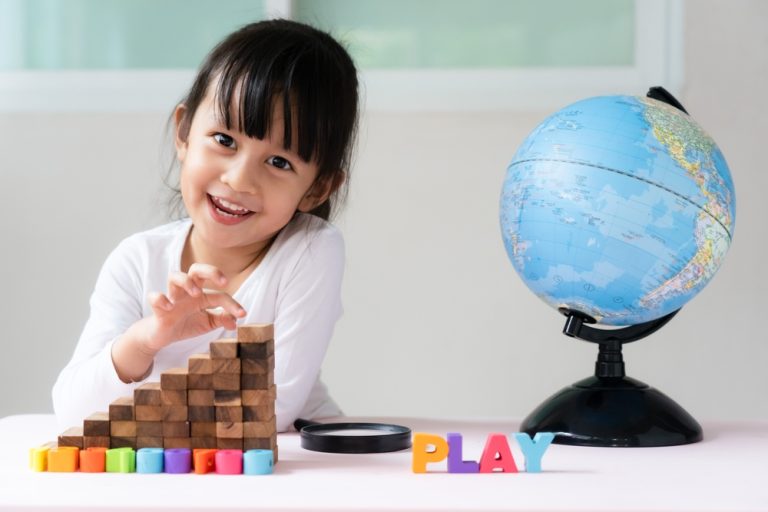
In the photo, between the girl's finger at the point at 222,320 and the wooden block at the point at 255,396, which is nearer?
the wooden block at the point at 255,396

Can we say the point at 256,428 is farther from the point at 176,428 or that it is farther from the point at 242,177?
the point at 242,177

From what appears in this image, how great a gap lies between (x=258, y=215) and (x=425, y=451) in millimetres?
482

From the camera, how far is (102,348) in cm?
130

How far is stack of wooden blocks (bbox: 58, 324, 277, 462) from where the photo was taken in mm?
985

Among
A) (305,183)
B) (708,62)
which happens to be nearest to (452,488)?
(305,183)

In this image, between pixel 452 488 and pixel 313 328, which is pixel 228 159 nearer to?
pixel 313 328

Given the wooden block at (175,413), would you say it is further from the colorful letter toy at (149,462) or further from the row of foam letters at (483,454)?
the row of foam letters at (483,454)

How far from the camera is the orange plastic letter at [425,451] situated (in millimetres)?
978

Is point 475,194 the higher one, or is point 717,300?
point 475,194

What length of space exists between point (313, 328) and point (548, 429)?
1.09ft

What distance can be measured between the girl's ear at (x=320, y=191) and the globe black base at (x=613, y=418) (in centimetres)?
43

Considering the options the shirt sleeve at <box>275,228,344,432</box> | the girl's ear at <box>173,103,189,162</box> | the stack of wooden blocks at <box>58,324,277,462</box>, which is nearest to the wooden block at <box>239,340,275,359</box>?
the stack of wooden blocks at <box>58,324,277,462</box>

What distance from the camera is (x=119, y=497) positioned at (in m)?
0.85

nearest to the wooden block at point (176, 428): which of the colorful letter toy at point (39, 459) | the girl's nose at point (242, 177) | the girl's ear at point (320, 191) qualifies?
the colorful letter toy at point (39, 459)
